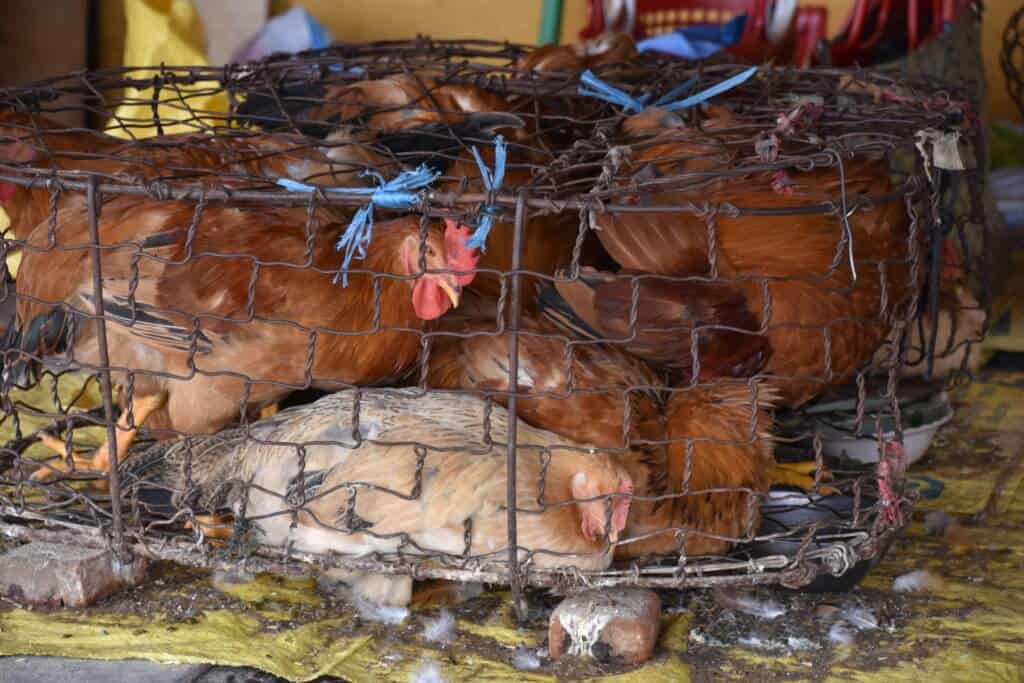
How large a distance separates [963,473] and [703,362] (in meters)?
0.77

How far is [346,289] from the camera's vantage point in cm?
165

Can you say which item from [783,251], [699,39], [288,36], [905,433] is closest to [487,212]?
[783,251]

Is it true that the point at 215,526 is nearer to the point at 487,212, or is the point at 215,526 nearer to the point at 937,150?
the point at 487,212

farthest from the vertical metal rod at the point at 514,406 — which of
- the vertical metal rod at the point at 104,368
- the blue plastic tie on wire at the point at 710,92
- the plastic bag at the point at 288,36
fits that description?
the plastic bag at the point at 288,36

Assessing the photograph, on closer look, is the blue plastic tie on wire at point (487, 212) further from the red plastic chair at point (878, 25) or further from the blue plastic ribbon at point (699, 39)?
the red plastic chair at point (878, 25)

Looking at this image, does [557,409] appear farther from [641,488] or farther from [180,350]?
[180,350]

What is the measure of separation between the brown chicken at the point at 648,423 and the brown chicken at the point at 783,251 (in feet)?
0.35

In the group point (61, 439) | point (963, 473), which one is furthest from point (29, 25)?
point (963, 473)

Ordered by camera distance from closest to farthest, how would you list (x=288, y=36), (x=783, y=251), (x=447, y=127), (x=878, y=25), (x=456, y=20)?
(x=783, y=251)
(x=447, y=127)
(x=878, y=25)
(x=288, y=36)
(x=456, y=20)

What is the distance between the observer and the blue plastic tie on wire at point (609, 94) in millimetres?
2115

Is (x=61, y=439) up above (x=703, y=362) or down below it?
below

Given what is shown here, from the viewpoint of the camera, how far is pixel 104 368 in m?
1.39

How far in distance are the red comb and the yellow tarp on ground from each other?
504mm

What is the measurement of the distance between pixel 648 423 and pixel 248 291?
0.64 metres
